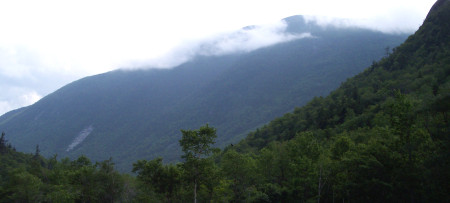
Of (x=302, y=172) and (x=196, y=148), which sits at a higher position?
(x=196, y=148)

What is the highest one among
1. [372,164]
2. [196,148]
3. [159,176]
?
[196,148]

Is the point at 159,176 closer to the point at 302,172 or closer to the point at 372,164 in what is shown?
the point at 302,172

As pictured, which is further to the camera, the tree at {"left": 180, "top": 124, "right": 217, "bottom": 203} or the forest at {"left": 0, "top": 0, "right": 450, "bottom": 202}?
the tree at {"left": 180, "top": 124, "right": 217, "bottom": 203}

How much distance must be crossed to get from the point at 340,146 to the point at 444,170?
607 inches

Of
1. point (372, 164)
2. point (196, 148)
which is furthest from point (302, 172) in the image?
point (196, 148)

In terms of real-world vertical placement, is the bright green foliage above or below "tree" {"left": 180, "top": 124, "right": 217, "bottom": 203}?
below

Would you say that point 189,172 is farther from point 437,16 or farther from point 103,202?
point 437,16

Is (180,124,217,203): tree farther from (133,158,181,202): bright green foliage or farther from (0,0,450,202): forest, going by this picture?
(133,158,181,202): bright green foliage

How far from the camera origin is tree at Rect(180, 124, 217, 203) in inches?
1431

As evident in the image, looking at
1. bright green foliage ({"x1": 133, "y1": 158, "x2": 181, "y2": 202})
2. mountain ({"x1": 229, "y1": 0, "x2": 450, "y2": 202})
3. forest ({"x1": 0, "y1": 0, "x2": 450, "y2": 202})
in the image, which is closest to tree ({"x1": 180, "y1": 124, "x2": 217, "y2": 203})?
forest ({"x1": 0, "y1": 0, "x2": 450, "y2": 202})

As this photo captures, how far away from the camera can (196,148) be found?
3675 cm

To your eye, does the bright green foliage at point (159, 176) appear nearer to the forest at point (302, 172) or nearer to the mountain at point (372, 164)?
the forest at point (302, 172)

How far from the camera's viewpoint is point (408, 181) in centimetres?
3123

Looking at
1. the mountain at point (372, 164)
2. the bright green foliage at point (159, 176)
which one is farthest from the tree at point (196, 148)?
the mountain at point (372, 164)
